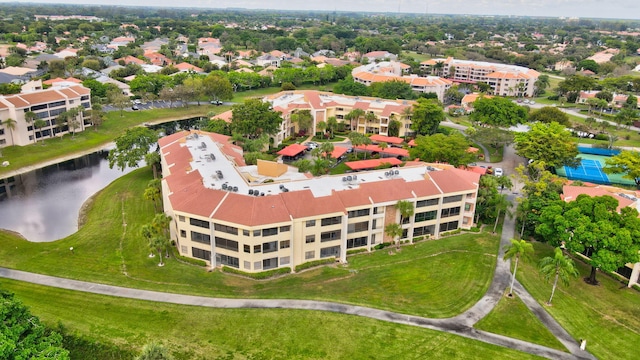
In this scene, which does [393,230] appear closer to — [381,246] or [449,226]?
[381,246]

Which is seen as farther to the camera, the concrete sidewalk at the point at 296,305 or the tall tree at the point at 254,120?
the tall tree at the point at 254,120

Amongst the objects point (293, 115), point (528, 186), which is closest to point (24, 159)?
point (293, 115)

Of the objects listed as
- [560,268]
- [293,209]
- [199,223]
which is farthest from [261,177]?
[560,268]

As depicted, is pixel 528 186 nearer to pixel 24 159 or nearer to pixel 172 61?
pixel 24 159

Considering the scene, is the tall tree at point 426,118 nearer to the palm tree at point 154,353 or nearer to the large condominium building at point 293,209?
the large condominium building at point 293,209

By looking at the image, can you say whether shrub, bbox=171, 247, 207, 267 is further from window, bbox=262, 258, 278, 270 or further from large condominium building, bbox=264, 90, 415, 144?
large condominium building, bbox=264, 90, 415, 144

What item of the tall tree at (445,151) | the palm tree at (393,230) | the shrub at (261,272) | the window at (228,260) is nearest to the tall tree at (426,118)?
the tall tree at (445,151)
